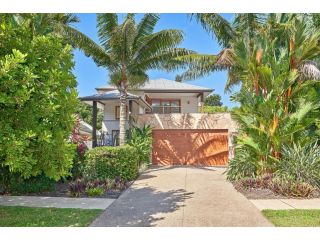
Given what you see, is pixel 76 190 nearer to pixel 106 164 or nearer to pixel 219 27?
pixel 106 164

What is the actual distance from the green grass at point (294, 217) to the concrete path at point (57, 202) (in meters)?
4.19

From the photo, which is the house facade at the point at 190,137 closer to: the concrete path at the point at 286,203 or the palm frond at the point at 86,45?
the palm frond at the point at 86,45

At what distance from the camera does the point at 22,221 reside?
6766 mm

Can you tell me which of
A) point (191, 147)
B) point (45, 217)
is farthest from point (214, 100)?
point (45, 217)

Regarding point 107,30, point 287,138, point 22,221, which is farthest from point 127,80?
point 22,221

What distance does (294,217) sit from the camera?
698cm

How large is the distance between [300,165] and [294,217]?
359 cm

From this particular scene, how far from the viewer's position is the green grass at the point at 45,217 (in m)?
6.59

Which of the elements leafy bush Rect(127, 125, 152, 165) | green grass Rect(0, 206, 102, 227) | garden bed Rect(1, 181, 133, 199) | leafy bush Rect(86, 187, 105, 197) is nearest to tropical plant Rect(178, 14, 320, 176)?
garden bed Rect(1, 181, 133, 199)

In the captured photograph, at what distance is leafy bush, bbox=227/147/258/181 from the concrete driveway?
1.85ft

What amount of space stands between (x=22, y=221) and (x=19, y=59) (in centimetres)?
375

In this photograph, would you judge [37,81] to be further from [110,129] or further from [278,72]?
[110,129]

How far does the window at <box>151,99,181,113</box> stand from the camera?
2544 cm

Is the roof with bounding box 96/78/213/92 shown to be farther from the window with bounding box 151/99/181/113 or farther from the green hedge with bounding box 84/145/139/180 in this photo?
the green hedge with bounding box 84/145/139/180
